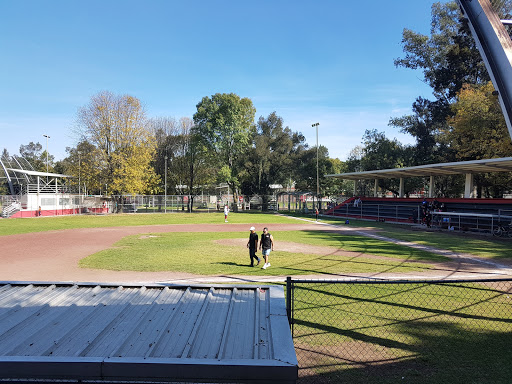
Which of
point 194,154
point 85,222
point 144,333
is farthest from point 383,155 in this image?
point 144,333

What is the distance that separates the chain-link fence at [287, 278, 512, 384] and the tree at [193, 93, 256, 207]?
48.2 m

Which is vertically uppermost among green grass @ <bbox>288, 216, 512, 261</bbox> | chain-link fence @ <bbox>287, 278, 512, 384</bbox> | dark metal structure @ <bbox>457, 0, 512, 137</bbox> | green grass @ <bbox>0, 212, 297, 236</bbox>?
dark metal structure @ <bbox>457, 0, 512, 137</bbox>

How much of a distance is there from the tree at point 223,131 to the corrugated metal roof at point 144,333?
168 ft

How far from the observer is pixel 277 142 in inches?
2606

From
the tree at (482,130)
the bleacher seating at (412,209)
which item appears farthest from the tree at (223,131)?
the tree at (482,130)

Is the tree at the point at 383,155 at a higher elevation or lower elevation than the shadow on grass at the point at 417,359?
higher

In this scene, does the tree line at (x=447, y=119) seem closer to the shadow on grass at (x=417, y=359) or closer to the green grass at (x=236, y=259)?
the green grass at (x=236, y=259)

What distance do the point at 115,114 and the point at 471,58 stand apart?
50.4 meters

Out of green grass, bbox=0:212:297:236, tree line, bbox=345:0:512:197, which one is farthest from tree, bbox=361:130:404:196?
green grass, bbox=0:212:297:236

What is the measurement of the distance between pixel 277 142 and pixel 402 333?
2384 inches

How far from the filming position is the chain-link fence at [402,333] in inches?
214

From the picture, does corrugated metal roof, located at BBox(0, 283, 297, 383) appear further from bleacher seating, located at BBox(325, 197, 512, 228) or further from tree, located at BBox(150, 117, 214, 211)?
tree, located at BBox(150, 117, 214, 211)

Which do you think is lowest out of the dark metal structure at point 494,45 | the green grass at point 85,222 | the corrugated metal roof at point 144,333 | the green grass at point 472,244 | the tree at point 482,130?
the green grass at point 85,222

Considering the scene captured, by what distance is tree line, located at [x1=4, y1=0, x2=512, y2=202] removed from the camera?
38281mm
